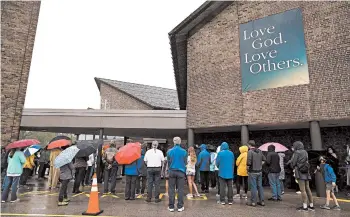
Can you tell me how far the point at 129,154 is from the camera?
740 centimetres

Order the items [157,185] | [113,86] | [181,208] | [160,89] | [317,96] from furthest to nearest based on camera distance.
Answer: [160,89], [113,86], [317,96], [157,185], [181,208]

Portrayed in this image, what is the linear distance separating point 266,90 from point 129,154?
726 cm

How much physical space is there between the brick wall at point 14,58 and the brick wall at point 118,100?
9.87 metres

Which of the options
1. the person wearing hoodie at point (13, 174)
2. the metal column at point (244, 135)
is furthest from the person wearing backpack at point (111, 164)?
the metal column at point (244, 135)

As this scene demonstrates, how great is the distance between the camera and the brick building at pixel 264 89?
991 centimetres

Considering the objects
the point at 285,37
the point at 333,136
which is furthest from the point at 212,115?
the point at 333,136

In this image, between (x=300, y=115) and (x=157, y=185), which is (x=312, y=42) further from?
(x=157, y=185)

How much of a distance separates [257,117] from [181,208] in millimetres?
6814

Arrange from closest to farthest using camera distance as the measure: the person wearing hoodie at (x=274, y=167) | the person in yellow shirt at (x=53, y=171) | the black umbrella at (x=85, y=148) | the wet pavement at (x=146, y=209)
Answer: the wet pavement at (x=146, y=209) → the person wearing hoodie at (x=274, y=167) → the black umbrella at (x=85, y=148) → the person in yellow shirt at (x=53, y=171)

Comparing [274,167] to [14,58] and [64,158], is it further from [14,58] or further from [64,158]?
[14,58]

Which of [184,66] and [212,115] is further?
[184,66]

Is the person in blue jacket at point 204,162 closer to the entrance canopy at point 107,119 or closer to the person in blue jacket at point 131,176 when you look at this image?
the person in blue jacket at point 131,176

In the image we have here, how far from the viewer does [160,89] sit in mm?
28406

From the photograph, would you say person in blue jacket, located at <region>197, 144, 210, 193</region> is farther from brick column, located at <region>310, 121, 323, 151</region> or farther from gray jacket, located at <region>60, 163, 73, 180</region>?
brick column, located at <region>310, 121, 323, 151</region>
